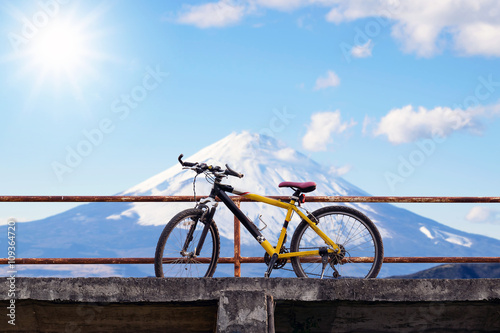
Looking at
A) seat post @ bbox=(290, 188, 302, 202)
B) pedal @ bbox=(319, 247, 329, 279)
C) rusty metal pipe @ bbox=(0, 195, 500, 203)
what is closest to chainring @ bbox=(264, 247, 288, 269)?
pedal @ bbox=(319, 247, 329, 279)

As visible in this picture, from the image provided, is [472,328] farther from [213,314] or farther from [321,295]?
[213,314]

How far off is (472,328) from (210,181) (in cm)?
268

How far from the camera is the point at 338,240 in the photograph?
18.7 feet

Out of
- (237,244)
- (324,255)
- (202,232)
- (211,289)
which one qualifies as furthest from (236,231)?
(211,289)

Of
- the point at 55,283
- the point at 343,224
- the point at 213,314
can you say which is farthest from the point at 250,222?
the point at 55,283

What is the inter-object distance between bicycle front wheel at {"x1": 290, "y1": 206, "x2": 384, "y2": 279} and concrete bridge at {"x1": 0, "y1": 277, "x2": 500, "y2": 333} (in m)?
0.89

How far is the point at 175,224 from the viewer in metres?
5.27

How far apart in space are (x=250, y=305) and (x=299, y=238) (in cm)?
150

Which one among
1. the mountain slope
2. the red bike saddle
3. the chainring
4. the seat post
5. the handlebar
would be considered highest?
the mountain slope

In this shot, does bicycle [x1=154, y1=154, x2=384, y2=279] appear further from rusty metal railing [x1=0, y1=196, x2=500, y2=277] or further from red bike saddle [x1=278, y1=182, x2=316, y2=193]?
rusty metal railing [x1=0, y1=196, x2=500, y2=277]

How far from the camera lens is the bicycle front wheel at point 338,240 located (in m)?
5.63

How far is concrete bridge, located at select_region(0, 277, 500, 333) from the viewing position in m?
4.42

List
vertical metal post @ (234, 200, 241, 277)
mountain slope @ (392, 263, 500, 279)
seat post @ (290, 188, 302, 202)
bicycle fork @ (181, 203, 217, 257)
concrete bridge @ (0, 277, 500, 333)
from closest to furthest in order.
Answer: concrete bridge @ (0, 277, 500, 333), bicycle fork @ (181, 203, 217, 257), seat post @ (290, 188, 302, 202), vertical metal post @ (234, 200, 241, 277), mountain slope @ (392, 263, 500, 279)

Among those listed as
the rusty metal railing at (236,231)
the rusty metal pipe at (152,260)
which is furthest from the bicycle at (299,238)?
the rusty metal railing at (236,231)
